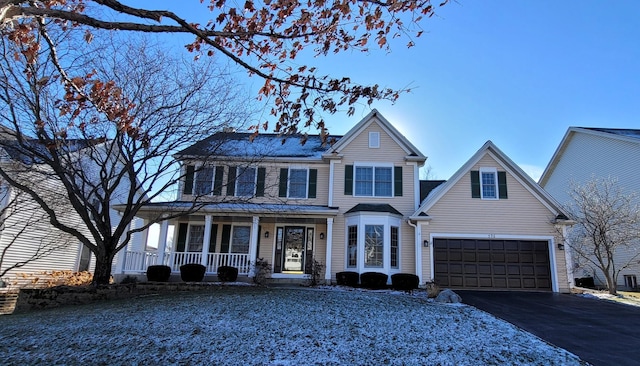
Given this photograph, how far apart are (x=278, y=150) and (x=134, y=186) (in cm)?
703

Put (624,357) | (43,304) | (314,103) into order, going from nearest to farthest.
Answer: (314,103) → (624,357) → (43,304)

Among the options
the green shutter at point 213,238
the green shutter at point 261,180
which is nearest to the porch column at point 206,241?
the green shutter at point 213,238

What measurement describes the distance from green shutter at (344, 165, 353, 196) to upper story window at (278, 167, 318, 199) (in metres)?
1.31

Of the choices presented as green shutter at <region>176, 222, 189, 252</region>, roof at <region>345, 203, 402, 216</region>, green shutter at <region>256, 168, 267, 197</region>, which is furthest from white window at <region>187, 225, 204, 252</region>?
roof at <region>345, 203, 402, 216</region>

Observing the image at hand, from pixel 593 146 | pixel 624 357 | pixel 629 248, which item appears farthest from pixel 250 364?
pixel 593 146

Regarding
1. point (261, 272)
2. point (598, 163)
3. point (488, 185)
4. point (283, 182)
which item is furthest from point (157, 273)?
point (598, 163)

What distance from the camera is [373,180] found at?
16.5 metres

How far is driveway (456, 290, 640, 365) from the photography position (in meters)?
6.50

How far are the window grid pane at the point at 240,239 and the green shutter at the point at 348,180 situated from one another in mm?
4452

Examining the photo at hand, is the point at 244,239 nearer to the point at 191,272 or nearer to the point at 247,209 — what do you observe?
the point at 247,209

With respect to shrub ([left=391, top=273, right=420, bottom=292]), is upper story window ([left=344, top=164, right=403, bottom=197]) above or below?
above

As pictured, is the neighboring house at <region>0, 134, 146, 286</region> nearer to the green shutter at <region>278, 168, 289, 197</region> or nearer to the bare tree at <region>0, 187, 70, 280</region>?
the bare tree at <region>0, 187, 70, 280</region>

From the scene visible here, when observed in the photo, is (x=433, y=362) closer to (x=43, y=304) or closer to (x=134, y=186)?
(x=134, y=186)

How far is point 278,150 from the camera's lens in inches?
690
